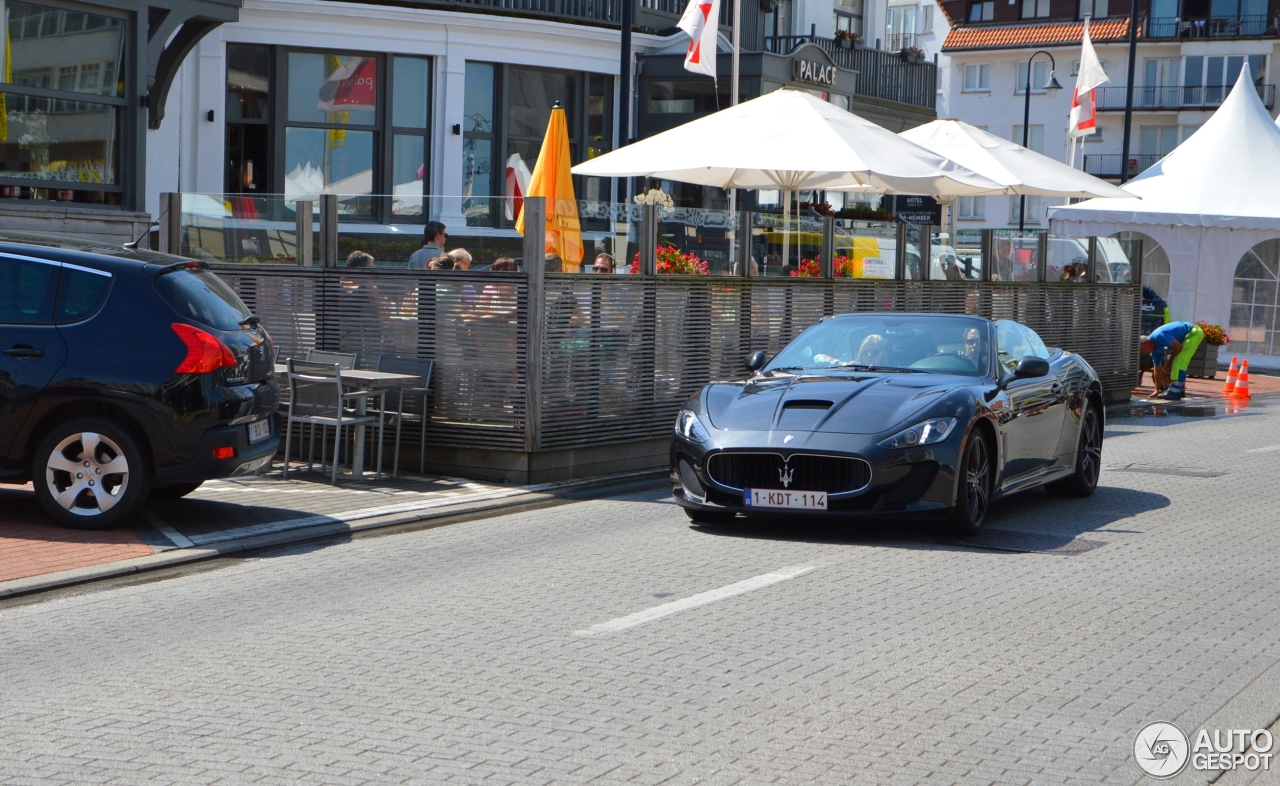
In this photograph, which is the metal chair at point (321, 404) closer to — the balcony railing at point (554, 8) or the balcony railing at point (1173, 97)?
the balcony railing at point (554, 8)

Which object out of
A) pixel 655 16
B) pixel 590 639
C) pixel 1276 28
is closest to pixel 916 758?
pixel 590 639

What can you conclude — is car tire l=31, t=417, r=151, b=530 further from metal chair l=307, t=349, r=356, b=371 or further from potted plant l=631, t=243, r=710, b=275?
potted plant l=631, t=243, r=710, b=275

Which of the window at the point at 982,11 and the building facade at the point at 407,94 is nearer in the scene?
the building facade at the point at 407,94

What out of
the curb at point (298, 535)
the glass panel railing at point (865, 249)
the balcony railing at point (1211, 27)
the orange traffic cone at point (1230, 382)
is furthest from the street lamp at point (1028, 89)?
the curb at point (298, 535)

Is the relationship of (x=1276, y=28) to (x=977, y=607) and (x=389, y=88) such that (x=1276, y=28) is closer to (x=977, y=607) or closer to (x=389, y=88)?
(x=389, y=88)

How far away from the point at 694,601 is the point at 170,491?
184 inches

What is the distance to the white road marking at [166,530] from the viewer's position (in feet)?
30.3

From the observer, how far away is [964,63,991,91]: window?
80.4m

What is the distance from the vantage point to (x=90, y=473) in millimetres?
9453

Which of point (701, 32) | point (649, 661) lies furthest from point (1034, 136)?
point (649, 661)

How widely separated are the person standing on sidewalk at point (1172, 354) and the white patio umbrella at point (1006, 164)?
87.2 inches

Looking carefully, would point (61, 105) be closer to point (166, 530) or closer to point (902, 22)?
point (166, 530)

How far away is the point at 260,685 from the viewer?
19.7ft

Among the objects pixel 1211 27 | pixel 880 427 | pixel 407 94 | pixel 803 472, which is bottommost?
pixel 803 472
